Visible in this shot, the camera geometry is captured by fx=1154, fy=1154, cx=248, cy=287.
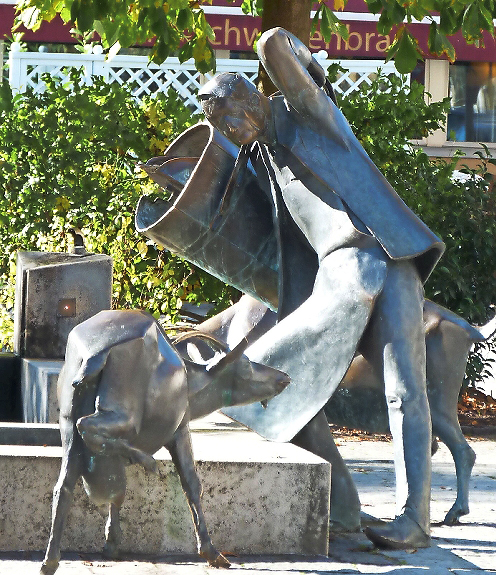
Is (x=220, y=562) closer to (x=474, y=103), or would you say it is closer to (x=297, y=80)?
(x=297, y=80)

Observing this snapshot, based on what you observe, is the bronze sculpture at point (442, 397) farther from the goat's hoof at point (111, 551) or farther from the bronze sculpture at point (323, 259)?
the goat's hoof at point (111, 551)

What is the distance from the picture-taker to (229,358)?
3.93 metres

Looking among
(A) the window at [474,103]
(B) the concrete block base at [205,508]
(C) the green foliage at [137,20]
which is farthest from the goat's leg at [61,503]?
(A) the window at [474,103]

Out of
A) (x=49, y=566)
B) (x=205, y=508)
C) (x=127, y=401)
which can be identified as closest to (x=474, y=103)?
(x=205, y=508)

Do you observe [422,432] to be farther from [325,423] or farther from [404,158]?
[404,158]

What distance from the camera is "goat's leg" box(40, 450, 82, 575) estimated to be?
3586 mm

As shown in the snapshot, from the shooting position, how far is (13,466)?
13.8 ft

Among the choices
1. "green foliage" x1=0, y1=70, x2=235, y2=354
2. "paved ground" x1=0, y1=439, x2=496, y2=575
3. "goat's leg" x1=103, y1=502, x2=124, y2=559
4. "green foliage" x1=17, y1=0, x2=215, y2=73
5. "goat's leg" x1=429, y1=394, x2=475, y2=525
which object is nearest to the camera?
"paved ground" x1=0, y1=439, x2=496, y2=575

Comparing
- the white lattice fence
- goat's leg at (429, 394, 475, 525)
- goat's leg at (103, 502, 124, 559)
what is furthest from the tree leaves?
goat's leg at (103, 502, 124, 559)

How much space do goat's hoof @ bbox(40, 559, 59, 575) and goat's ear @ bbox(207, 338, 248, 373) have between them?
32.4 inches

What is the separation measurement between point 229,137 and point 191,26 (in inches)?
185

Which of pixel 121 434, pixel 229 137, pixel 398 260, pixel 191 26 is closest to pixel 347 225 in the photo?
pixel 398 260

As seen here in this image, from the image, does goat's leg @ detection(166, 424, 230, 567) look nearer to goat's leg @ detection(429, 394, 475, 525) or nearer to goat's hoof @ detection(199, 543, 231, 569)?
goat's hoof @ detection(199, 543, 231, 569)

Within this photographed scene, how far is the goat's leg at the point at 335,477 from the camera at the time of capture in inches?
190
